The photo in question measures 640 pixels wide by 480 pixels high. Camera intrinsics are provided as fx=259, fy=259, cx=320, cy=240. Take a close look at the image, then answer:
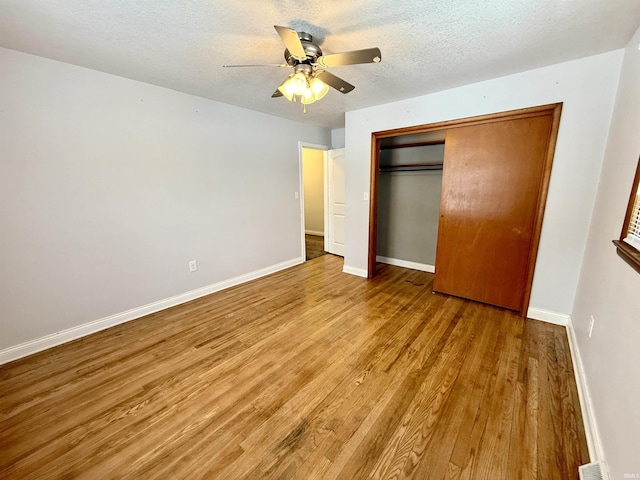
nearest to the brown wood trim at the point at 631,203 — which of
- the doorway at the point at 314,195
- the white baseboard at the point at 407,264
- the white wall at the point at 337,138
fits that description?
the white baseboard at the point at 407,264

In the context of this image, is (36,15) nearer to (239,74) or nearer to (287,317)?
(239,74)

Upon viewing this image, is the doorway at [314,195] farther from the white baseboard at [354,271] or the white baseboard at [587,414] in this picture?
the white baseboard at [587,414]

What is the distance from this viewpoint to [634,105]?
64.1 inches

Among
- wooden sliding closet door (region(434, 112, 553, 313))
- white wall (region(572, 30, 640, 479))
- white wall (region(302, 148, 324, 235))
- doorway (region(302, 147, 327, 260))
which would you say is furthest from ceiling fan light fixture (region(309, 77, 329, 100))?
white wall (region(302, 148, 324, 235))

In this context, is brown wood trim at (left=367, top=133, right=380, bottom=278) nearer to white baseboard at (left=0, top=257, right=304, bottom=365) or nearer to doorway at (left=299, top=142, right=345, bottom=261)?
doorway at (left=299, top=142, right=345, bottom=261)

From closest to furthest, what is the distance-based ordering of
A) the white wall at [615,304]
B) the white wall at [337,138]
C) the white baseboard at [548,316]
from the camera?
1. the white wall at [615,304]
2. the white baseboard at [548,316]
3. the white wall at [337,138]

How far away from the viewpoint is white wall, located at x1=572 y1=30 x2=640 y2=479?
42.3 inches

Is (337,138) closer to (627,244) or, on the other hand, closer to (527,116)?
(527,116)

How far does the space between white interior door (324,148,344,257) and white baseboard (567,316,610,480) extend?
11.2 ft

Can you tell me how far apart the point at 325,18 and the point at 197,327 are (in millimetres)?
2688

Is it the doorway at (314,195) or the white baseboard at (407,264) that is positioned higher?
the doorway at (314,195)

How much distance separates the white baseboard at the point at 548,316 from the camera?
2451mm

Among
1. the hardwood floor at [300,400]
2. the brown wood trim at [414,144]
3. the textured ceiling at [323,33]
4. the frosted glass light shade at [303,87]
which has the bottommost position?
the hardwood floor at [300,400]

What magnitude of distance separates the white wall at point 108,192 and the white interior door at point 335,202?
1413 millimetres
